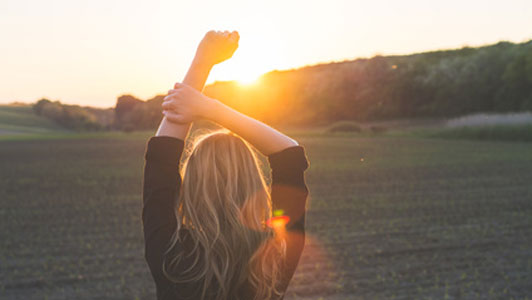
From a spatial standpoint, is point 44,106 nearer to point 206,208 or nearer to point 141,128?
point 141,128

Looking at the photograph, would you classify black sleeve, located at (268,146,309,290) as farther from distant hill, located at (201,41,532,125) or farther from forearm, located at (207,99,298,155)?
distant hill, located at (201,41,532,125)

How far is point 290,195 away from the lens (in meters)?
1.57

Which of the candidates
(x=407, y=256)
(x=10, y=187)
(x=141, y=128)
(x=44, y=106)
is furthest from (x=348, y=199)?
(x=44, y=106)

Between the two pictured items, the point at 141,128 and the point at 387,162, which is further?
the point at 141,128

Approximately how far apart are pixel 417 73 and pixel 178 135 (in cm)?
5671

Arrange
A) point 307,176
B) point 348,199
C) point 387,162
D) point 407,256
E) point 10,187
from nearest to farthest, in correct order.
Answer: point 407,256
point 348,199
point 10,187
point 307,176
point 387,162

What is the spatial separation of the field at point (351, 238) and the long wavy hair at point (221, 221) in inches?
166

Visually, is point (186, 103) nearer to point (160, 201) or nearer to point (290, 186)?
point (160, 201)

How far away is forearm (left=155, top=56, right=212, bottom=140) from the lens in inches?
60.0

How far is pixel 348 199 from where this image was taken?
1133cm

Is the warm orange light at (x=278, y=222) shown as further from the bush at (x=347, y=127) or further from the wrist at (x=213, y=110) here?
the bush at (x=347, y=127)

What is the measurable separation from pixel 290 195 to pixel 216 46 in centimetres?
53

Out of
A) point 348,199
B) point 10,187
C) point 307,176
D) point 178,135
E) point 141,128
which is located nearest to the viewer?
point 178,135

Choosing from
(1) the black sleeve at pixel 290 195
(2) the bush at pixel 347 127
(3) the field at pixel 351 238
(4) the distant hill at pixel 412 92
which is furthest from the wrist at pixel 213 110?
(2) the bush at pixel 347 127
